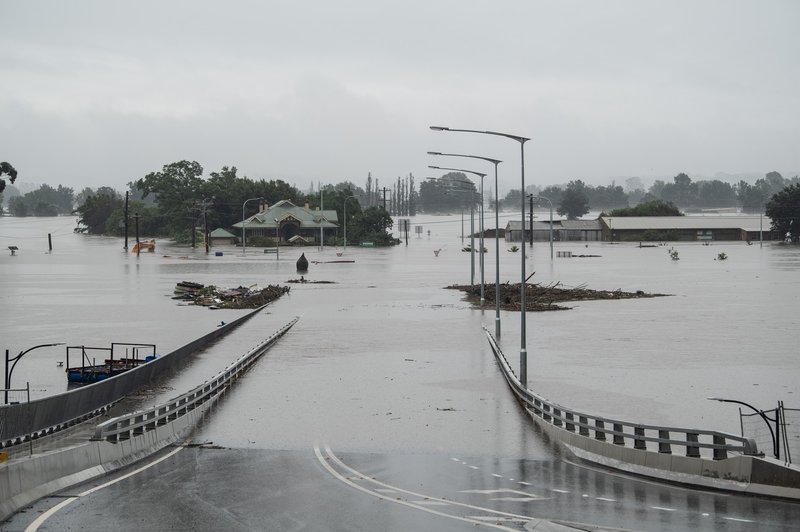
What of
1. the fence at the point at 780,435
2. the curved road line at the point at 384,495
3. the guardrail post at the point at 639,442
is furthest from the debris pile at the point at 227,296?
the fence at the point at 780,435

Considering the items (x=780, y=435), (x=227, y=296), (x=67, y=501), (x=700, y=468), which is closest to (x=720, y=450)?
(x=700, y=468)

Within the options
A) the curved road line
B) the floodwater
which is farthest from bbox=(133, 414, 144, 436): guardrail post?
the curved road line

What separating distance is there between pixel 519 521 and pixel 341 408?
50.4 ft

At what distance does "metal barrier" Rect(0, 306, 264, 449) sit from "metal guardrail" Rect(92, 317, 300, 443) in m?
2.20

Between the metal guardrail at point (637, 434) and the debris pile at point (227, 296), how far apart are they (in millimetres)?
38103

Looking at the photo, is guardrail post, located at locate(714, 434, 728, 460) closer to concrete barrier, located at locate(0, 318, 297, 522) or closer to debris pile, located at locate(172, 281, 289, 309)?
concrete barrier, located at locate(0, 318, 297, 522)

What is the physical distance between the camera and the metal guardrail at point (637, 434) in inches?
867

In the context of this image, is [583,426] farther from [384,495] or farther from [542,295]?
[542,295]

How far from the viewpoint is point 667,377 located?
135ft

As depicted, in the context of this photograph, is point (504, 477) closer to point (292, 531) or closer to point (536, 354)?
point (292, 531)

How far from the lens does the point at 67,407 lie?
28797mm

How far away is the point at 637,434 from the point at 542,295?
172 feet

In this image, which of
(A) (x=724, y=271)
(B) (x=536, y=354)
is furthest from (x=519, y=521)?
(A) (x=724, y=271)

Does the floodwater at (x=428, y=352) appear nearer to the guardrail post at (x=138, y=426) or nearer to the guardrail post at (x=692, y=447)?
the guardrail post at (x=138, y=426)
